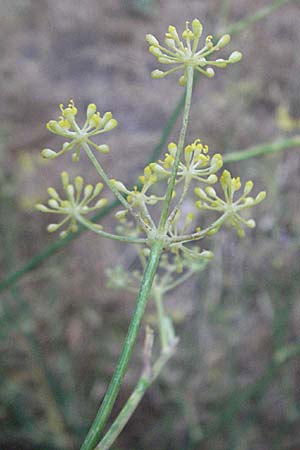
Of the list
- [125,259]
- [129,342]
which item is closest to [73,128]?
[129,342]

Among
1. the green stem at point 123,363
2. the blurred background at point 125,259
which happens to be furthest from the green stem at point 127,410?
the blurred background at point 125,259

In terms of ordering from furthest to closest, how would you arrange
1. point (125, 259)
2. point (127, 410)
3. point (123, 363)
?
point (125, 259) < point (127, 410) < point (123, 363)

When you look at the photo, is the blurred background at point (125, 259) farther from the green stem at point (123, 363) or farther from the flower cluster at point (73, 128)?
the green stem at point (123, 363)

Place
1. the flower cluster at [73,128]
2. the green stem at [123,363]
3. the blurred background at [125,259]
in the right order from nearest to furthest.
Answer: the green stem at [123,363] < the flower cluster at [73,128] < the blurred background at [125,259]

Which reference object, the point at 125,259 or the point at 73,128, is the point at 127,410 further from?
the point at 125,259

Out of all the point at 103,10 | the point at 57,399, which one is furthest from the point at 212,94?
the point at 57,399

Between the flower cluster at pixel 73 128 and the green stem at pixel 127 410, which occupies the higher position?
the flower cluster at pixel 73 128

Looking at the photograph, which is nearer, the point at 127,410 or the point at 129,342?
the point at 129,342

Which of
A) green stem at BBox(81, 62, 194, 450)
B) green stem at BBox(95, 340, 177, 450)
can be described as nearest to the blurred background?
green stem at BBox(95, 340, 177, 450)

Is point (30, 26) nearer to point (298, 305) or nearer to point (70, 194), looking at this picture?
point (298, 305)
